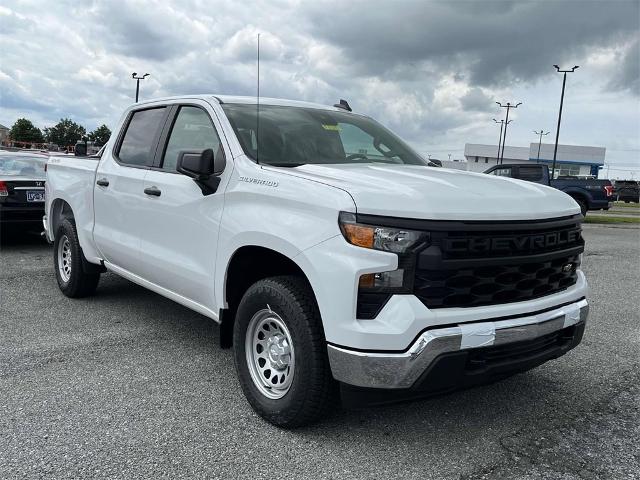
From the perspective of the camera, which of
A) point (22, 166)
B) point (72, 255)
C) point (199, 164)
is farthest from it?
point (22, 166)

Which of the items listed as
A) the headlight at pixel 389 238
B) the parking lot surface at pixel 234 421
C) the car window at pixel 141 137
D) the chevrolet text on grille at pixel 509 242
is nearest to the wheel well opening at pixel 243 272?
the parking lot surface at pixel 234 421

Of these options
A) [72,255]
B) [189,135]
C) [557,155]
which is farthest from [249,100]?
[557,155]

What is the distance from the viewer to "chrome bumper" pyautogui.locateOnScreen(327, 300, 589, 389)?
2701 mm

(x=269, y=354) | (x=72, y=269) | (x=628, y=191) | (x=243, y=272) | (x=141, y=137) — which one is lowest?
(x=628, y=191)

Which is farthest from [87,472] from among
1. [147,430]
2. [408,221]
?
[408,221]

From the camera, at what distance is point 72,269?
18.9ft

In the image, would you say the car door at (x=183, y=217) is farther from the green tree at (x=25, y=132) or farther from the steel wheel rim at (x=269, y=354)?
the green tree at (x=25, y=132)

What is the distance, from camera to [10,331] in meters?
4.86

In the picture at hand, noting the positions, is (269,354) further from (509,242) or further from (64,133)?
(64,133)

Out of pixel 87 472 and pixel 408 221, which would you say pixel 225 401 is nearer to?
pixel 87 472

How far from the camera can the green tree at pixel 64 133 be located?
70.0 m

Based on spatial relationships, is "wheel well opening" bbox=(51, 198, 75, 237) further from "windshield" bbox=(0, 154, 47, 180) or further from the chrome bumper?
the chrome bumper

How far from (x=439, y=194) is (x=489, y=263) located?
16.5 inches

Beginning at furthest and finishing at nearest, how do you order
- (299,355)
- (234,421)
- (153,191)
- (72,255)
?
(72,255), (153,191), (234,421), (299,355)
